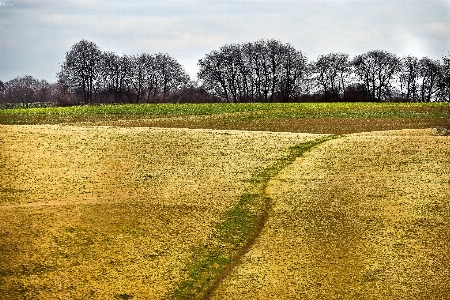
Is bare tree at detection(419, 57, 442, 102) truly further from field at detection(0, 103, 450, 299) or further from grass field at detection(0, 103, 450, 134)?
field at detection(0, 103, 450, 299)

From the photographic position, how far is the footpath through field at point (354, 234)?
12.7m

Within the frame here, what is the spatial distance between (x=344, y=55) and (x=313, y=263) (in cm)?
8625

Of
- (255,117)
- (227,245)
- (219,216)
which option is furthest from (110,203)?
(255,117)

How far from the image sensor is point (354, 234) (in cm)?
1517

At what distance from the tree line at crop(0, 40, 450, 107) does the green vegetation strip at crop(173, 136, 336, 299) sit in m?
71.3

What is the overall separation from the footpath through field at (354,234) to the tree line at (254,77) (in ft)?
223

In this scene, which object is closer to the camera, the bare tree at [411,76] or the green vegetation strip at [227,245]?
the green vegetation strip at [227,245]

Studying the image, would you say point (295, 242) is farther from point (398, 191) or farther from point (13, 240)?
point (13, 240)

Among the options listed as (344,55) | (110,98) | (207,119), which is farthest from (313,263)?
(344,55)

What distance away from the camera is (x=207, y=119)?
145ft

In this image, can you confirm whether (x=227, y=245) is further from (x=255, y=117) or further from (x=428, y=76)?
(x=428, y=76)

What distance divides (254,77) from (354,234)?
79.3m

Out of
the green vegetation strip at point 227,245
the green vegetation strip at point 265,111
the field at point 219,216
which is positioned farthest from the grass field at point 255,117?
the green vegetation strip at point 227,245

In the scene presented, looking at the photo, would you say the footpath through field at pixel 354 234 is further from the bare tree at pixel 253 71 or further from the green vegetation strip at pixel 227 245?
the bare tree at pixel 253 71
